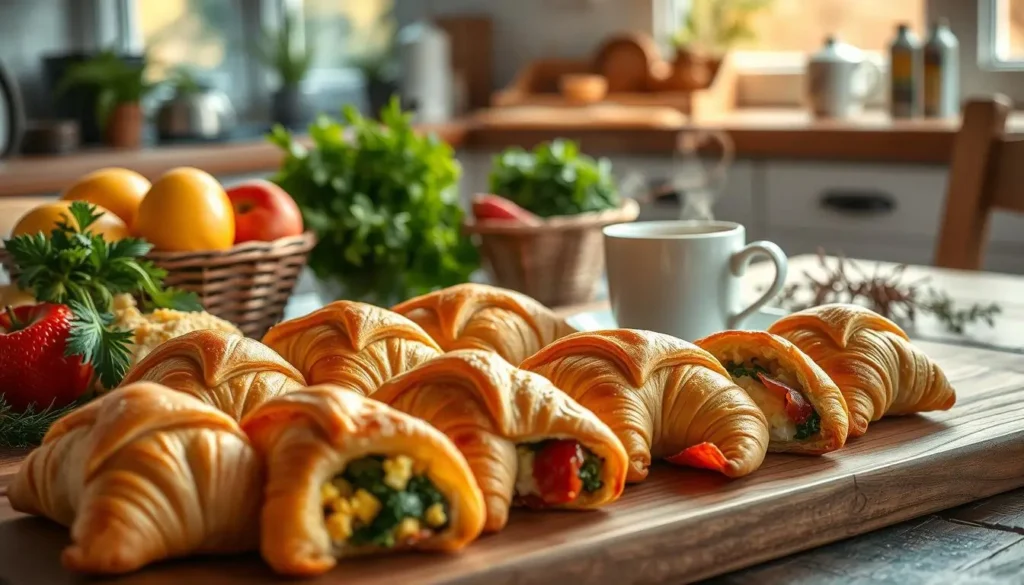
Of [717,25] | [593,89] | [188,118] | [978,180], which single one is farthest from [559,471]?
[717,25]

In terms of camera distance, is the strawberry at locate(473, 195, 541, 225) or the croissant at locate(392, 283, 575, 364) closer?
the croissant at locate(392, 283, 575, 364)

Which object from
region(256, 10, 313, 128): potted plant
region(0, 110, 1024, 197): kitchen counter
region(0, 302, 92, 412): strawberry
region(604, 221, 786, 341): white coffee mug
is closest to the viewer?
region(0, 302, 92, 412): strawberry

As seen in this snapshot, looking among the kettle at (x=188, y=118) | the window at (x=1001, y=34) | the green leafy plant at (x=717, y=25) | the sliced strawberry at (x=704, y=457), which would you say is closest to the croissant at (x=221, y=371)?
the sliced strawberry at (x=704, y=457)

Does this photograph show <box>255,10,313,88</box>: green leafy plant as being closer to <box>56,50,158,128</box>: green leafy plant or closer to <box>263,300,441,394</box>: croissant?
<box>56,50,158,128</box>: green leafy plant

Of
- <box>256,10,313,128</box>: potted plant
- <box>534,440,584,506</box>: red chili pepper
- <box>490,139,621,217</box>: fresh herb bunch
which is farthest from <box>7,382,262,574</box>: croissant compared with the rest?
<box>256,10,313,128</box>: potted plant

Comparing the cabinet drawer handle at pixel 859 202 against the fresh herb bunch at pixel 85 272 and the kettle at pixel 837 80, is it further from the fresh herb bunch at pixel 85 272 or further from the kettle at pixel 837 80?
the fresh herb bunch at pixel 85 272

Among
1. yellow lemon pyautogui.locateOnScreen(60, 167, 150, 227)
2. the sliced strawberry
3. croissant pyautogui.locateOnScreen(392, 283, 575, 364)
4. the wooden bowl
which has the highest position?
the wooden bowl

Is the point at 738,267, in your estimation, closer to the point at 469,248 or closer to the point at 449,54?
the point at 469,248
